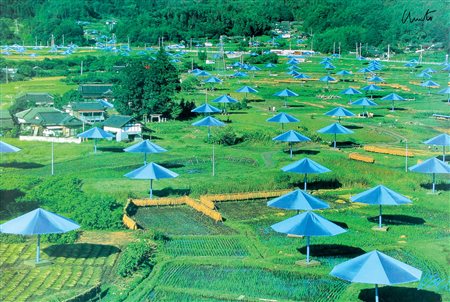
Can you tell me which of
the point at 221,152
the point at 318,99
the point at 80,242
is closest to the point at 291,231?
the point at 80,242

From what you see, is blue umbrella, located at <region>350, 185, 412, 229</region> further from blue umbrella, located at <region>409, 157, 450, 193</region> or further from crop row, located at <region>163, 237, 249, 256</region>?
crop row, located at <region>163, 237, 249, 256</region>

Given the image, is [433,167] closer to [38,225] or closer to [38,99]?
[38,225]

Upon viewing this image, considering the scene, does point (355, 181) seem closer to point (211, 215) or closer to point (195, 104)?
point (211, 215)

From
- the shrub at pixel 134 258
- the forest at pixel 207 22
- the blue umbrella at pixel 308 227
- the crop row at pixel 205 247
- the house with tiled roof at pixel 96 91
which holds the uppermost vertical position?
the forest at pixel 207 22

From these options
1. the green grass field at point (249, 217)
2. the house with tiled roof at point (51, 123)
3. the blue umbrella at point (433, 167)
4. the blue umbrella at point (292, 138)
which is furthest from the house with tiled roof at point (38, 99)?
the blue umbrella at point (433, 167)

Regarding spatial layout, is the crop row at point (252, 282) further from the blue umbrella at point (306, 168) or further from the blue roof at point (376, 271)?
the blue umbrella at point (306, 168)

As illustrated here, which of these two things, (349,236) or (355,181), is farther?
(355,181)

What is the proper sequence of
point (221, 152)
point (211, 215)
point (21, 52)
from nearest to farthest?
point (211, 215)
point (221, 152)
point (21, 52)

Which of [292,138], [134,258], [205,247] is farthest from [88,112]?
[134,258]
